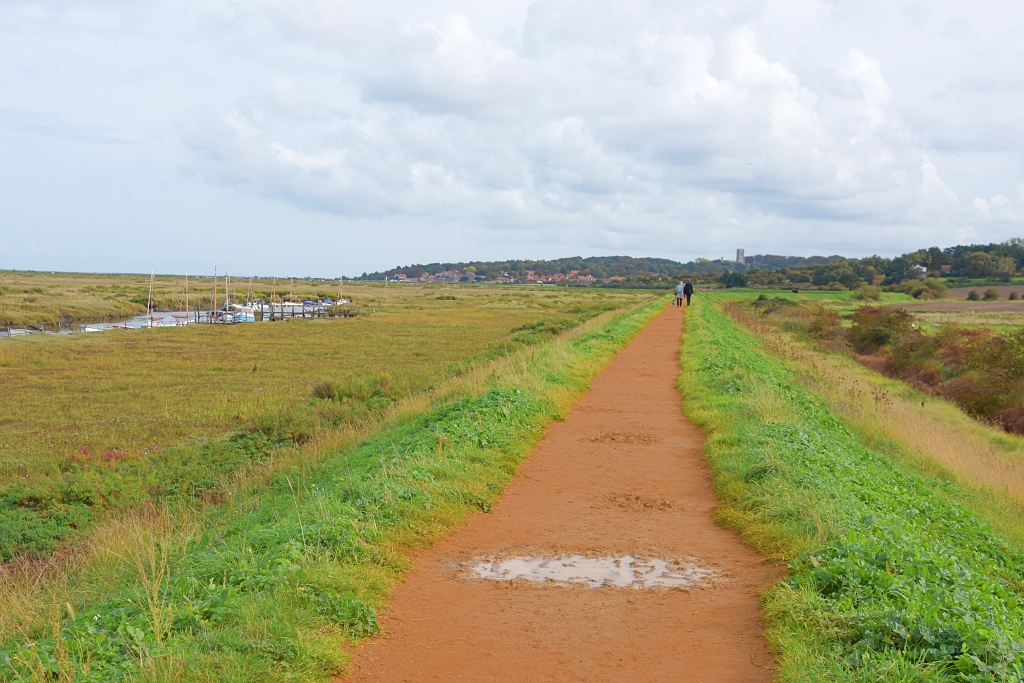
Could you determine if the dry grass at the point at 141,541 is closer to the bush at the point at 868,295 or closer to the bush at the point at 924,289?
the bush at the point at 868,295

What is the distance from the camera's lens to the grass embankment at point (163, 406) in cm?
1184

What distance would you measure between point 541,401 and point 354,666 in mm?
8362

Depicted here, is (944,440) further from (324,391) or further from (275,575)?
(275,575)

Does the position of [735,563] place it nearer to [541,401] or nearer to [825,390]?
[541,401]

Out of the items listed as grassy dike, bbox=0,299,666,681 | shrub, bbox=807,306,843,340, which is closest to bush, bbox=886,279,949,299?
shrub, bbox=807,306,843,340

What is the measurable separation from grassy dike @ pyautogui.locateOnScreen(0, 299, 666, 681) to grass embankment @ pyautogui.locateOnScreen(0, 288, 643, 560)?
3123mm

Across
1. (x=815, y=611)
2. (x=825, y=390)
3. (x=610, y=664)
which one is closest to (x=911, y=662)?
(x=815, y=611)

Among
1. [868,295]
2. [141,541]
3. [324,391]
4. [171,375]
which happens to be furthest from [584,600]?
[868,295]

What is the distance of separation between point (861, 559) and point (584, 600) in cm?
181

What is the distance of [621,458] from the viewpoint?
9.93 meters

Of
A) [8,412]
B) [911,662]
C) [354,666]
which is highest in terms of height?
[911,662]

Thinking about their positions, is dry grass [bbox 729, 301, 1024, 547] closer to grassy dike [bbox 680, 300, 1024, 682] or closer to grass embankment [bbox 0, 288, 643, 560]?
grassy dike [bbox 680, 300, 1024, 682]

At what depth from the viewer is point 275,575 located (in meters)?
5.16

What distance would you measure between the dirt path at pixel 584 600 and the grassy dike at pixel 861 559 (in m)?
0.28
